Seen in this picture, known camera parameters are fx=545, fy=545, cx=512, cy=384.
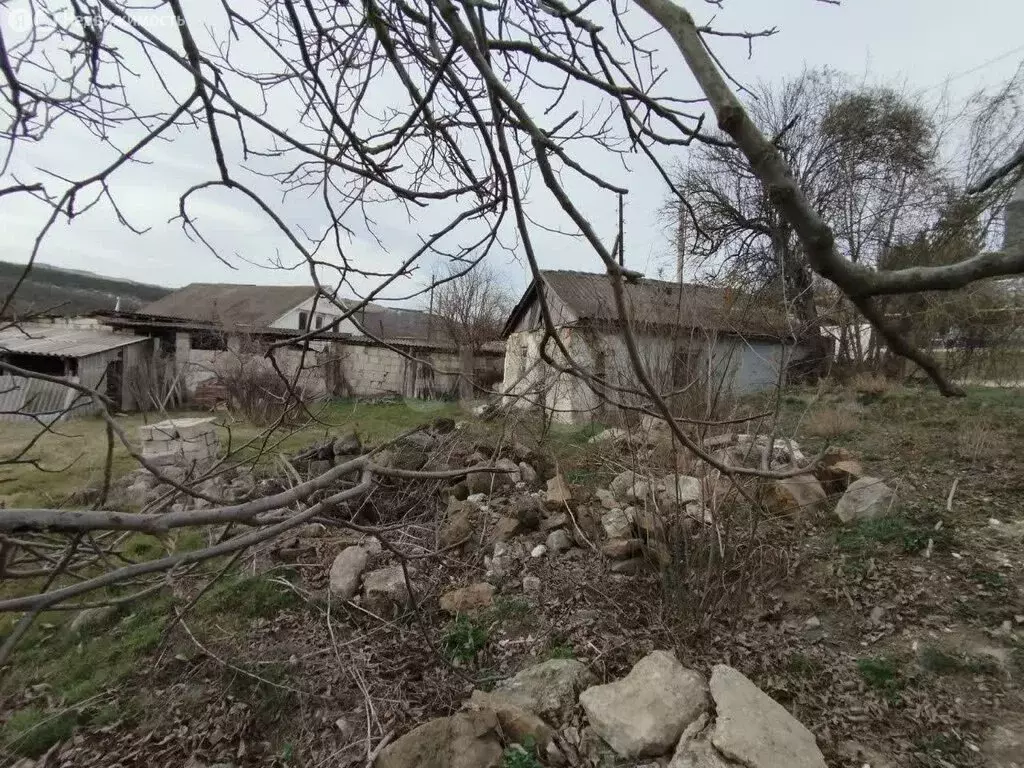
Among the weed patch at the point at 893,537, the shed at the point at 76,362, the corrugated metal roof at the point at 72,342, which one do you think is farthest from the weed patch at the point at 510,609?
the corrugated metal roof at the point at 72,342

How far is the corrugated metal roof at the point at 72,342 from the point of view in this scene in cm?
1518

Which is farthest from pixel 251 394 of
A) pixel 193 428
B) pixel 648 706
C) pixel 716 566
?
pixel 648 706

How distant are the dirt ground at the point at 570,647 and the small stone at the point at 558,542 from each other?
0.59 feet

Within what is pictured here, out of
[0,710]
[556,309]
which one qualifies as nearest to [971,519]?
[0,710]

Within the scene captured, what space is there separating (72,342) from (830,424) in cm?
1959

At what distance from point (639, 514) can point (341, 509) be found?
10.1 feet

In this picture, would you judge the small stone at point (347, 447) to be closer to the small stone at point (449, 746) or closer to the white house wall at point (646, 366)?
the white house wall at point (646, 366)

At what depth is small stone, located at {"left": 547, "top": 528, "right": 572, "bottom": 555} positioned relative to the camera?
464 cm

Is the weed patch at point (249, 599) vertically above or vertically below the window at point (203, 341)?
below

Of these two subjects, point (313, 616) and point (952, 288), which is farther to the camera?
point (313, 616)

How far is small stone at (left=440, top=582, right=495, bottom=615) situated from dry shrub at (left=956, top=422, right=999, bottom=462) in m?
5.25

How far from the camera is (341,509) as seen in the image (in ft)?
18.1

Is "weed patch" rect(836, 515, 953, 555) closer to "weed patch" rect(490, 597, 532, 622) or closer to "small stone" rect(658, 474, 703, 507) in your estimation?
"small stone" rect(658, 474, 703, 507)

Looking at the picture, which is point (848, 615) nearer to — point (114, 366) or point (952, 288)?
point (952, 288)
